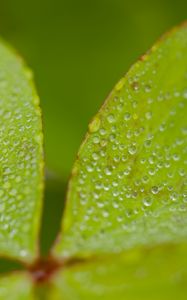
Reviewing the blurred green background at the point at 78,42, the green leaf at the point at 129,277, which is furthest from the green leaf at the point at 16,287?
the blurred green background at the point at 78,42

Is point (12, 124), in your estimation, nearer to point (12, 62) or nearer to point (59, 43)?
point (12, 62)

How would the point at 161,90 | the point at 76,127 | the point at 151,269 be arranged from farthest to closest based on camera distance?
the point at 76,127 → the point at 151,269 → the point at 161,90

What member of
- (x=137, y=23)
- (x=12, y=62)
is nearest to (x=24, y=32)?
(x=137, y=23)

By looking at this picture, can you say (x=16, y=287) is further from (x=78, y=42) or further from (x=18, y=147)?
(x=78, y=42)

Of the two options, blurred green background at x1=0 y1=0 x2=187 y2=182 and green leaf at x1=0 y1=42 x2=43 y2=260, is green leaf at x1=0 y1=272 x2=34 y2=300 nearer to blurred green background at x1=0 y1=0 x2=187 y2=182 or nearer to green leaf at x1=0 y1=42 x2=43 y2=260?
green leaf at x1=0 y1=42 x2=43 y2=260

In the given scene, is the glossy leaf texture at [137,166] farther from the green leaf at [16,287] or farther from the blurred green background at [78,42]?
the blurred green background at [78,42]

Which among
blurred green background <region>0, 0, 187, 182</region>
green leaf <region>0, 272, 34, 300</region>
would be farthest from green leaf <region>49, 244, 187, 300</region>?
blurred green background <region>0, 0, 187, 182</region>
